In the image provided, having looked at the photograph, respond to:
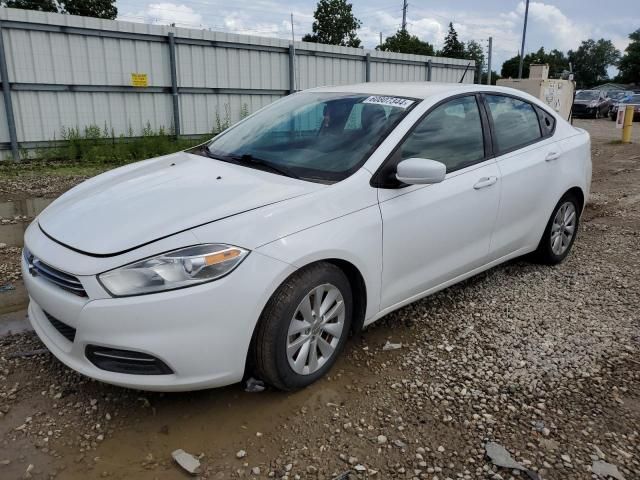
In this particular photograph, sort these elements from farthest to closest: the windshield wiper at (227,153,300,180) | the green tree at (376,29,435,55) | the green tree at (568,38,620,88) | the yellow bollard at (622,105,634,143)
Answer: the green tree at (568,38,620,88)
the green tree at (376,29,435,55)
the yellow bollard at (622,105,634,143)
the windshield wiper at (227,153,300,180)

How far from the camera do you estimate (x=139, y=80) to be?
10.6m

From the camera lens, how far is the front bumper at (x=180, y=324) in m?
2.32

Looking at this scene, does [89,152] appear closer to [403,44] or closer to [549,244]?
[549,244]

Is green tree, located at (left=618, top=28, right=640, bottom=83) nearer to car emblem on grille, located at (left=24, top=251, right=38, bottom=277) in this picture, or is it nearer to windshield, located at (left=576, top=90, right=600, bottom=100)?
windshield, located at (left=576, top=90, right=600, bottom=100)

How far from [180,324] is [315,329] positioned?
755mm

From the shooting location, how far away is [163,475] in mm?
2307

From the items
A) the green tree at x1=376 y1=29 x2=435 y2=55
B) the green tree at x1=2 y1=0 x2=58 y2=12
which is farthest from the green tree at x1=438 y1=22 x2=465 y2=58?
the green tree at x1=2 y1=0 x2=58 y2=12

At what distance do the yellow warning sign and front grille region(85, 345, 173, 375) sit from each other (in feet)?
30.3

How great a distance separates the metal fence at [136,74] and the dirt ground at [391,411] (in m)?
6.92

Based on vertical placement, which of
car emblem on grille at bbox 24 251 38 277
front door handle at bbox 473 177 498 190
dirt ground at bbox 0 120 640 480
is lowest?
dirt ground at bbox 0 120 640 480

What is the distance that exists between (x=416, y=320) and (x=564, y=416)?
1217 millimetres

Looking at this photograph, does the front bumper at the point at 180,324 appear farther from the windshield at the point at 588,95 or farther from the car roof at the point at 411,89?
the windshield at the point at 588,95

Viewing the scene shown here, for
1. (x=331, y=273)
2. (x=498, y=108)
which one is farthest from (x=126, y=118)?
(x=331, y=273)

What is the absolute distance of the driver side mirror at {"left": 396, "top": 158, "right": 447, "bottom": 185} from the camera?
298 cm
